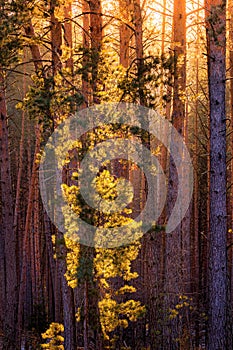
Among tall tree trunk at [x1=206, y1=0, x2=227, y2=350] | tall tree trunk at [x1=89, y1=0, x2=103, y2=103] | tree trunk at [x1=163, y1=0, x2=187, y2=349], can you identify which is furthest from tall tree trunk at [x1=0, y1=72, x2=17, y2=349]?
tall tree trunk at [x1=206, y1=0, x2=227, y2=350]

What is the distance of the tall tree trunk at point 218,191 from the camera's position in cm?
972

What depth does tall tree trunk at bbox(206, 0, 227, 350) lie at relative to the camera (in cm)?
972

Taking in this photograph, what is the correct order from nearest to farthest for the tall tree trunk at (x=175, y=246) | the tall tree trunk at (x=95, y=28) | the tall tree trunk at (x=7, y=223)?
the tall tree trunk at (x=95, y=28) < the tall tree trunk at (x=175, y=246) < the tall tree trunk at (x=7, y=223)

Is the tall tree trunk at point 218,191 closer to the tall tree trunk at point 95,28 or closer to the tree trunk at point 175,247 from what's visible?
the tree trunk at point 175,247

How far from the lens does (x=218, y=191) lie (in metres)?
9.75

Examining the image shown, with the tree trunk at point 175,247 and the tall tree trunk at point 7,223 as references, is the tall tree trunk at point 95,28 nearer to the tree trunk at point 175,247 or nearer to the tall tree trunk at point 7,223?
the tree trunk at point 175,247

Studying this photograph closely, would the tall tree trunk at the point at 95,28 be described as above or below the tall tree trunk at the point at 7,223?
above

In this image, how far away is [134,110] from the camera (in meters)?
8.88

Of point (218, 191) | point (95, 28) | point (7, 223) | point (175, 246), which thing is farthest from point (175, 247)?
point (95, 28)

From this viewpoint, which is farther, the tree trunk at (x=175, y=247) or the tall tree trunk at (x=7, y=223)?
the tall tree trunk at (x=7, y=223)

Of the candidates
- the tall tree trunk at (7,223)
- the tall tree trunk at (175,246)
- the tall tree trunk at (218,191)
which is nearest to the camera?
the tall tree trunk at (218,191)

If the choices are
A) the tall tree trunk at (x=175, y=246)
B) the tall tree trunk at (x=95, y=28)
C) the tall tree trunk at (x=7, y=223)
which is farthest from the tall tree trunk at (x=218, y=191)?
the tall tree trunk at (x=7, y=223)

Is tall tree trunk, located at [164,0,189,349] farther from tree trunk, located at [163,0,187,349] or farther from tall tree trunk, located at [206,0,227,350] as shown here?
tall tree trunk, located at [206,0,227,350]

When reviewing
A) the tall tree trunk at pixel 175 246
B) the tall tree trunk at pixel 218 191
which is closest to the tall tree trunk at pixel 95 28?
the tall tree trunk at pixel 175 246
